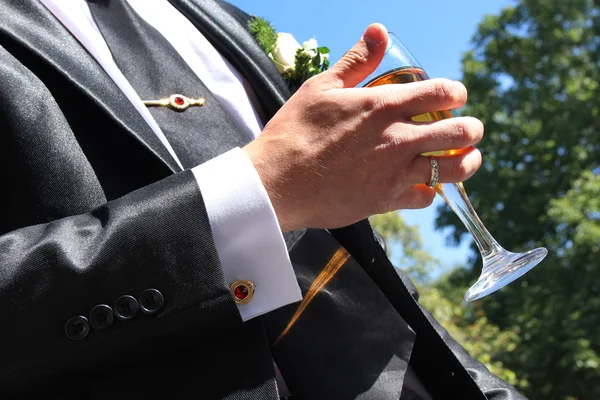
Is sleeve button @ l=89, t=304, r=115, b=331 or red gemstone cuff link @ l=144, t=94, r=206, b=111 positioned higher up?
red gemstone cuff link @ l=144, t=94, r=206, b=111

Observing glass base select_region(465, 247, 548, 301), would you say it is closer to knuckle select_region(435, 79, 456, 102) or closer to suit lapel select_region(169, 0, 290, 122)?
knuckle select_region(435, 79, 456, 102)

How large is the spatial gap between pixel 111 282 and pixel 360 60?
0.74 meters

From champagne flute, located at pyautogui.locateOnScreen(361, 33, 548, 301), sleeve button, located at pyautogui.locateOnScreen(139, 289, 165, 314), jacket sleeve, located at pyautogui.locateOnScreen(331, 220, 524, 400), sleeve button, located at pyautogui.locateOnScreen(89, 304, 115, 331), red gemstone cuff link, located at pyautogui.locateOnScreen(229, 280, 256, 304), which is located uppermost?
champagne flute, located at pyautogui.locateOnScreen(361, 33, 548, 301)

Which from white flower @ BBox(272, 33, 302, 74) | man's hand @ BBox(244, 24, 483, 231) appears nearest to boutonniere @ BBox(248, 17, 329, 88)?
white flower @ BBox(272, 33, 302, 74)

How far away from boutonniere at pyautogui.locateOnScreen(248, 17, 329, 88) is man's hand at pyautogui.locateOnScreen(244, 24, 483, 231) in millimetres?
1002

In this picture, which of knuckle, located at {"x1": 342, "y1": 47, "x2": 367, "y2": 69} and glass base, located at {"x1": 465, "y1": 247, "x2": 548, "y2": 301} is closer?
knuckle, located at {"x1": 342, "y1": 47, "x2": 367, "y2": 69}

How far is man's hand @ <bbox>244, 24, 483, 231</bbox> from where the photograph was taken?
5.16ft

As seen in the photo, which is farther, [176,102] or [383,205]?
[176,102]

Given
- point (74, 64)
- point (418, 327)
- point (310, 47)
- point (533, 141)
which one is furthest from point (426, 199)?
point (533, 141)

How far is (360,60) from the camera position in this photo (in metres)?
1.70

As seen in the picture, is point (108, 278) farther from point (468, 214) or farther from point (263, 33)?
point (263, 33)

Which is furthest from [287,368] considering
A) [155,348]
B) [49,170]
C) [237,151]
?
[49,170]

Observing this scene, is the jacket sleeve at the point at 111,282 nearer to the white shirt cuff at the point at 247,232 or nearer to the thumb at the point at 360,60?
the white shirt cuff at the point at 247,232

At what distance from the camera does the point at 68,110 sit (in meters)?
1.83
